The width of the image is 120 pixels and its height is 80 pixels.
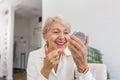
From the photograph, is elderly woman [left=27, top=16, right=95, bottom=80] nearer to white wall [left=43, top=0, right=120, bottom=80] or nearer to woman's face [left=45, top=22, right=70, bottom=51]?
woman's face [left=45, top=22, right=70, bottom=51]

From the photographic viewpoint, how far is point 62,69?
1023 mm

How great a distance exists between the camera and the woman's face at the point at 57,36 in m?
0.91

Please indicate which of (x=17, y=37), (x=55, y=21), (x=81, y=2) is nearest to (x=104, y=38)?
(x=81, y=2)

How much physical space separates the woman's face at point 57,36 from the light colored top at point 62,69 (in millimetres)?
45

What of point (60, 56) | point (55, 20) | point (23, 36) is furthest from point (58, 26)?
point (23, 36)

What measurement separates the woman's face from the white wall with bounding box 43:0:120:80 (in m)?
2.13

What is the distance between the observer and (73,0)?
148 inches

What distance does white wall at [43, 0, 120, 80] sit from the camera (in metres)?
2.98

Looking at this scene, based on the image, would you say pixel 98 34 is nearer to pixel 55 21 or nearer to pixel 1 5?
pixel 55 21

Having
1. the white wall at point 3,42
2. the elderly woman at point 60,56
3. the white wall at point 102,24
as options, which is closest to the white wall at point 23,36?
the white wall at point 3,42

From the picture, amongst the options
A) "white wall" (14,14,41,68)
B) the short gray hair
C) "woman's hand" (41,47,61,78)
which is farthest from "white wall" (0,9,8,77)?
"woman's hand" (41,47,61,78)

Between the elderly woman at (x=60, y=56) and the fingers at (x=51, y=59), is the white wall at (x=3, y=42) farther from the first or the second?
the fingers at (x=51, y=59)

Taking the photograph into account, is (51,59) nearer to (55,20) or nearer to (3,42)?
(55,20)

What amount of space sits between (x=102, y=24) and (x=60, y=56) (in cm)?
236
